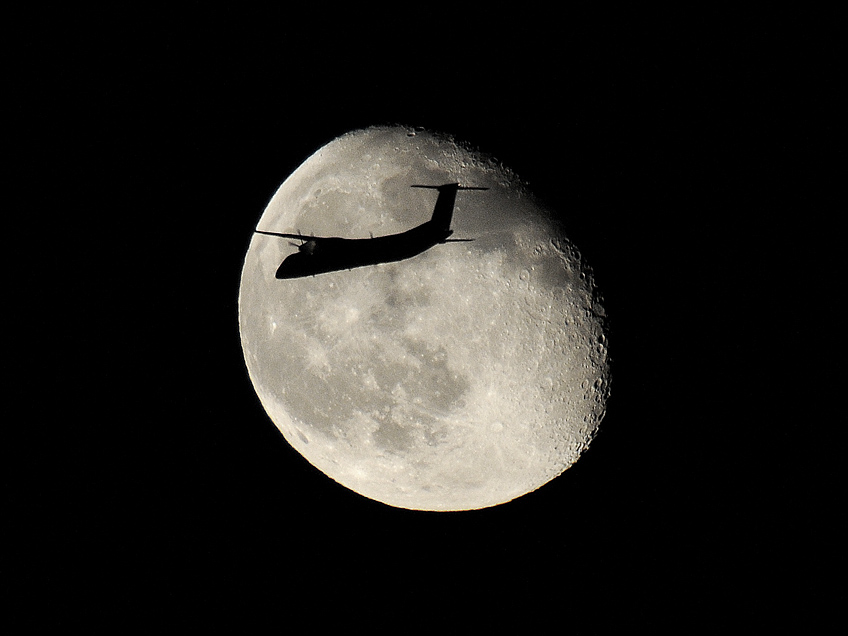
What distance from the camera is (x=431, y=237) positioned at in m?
3.73

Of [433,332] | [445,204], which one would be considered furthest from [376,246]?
[433,332]

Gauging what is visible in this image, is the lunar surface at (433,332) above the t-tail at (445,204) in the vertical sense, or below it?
below

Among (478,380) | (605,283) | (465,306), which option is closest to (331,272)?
(465,306)

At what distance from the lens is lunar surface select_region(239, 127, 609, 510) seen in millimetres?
3744

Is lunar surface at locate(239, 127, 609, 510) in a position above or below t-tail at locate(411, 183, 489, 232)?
below

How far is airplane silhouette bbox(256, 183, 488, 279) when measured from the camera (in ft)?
12.2

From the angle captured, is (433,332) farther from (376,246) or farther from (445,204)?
(445,204)

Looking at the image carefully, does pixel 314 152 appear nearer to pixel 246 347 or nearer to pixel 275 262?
pixel 275 262

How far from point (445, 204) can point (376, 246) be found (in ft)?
1.63

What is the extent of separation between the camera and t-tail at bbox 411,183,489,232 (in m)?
3.74

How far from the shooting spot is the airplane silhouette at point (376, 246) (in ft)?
12.2

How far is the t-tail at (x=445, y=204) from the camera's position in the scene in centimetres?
374

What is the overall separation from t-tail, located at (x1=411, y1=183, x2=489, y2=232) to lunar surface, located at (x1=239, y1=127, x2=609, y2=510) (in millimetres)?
46

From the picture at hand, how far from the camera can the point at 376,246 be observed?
3764mm
